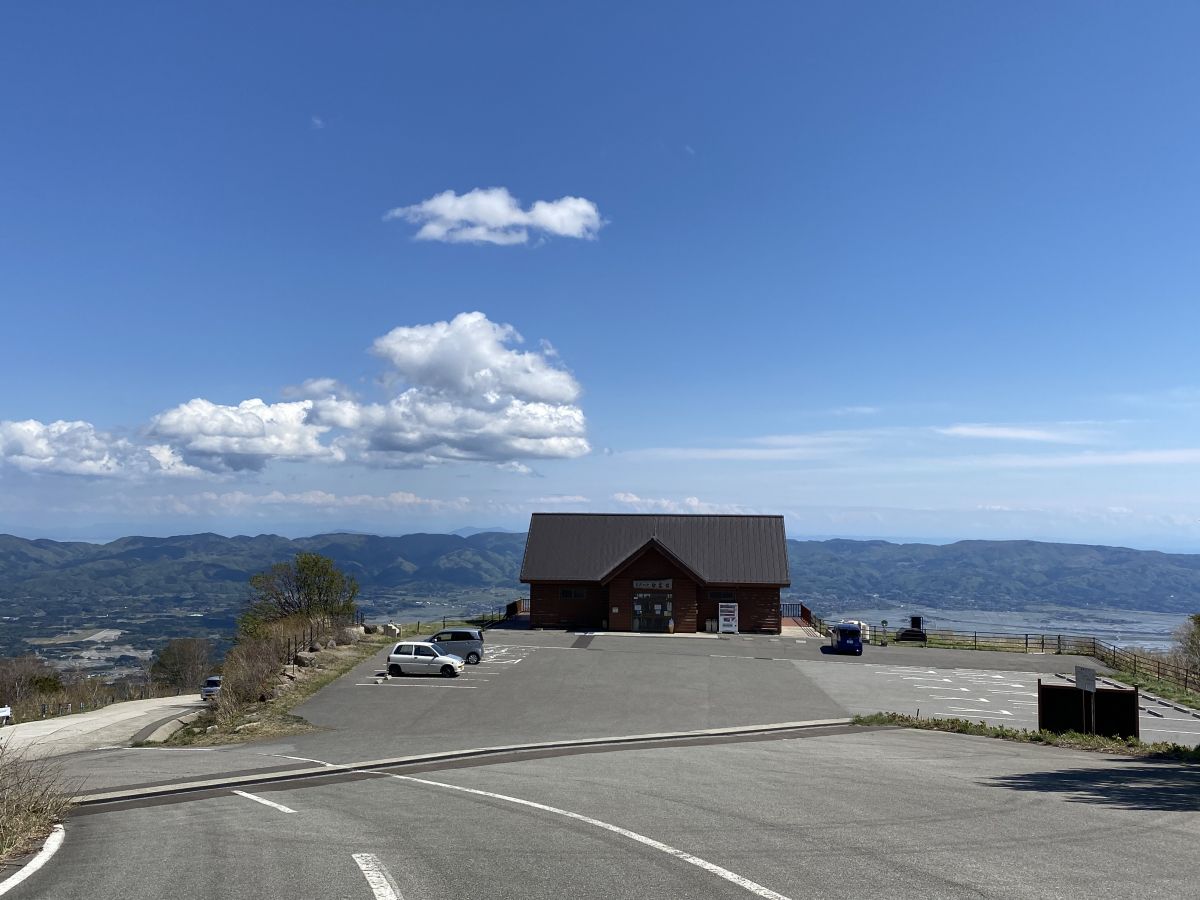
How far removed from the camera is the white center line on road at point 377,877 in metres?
7.22

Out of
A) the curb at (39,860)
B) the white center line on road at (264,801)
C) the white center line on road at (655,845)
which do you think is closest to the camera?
the white center line on road at (655,845)

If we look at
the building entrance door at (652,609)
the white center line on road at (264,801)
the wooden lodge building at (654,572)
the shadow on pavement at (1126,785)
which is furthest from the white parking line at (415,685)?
the shadow on pavement at (1126,785)

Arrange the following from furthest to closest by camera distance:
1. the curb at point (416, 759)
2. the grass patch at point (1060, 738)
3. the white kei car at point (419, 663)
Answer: the white kei car at point (419, 663), the grass patch at point (1060, 738), the curb at point (416, 759)

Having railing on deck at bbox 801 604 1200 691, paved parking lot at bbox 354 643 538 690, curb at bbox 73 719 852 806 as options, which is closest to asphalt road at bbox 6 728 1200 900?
curb at bbox 73 719 852 806

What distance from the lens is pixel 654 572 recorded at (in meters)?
51.1

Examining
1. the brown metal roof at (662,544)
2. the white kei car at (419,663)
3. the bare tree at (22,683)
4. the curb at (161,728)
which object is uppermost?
the brown metal roof at (662,544)

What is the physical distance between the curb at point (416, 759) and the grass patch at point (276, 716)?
7.52 m

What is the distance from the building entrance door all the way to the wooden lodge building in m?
0.06

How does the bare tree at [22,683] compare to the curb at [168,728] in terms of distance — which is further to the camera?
the bare tree at [22,683]

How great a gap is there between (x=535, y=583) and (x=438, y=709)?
25497 millimetres

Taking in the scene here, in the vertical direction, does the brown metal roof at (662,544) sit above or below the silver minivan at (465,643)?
above

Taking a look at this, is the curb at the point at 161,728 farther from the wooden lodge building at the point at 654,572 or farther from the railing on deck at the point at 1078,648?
the railing on deck at the point at 1078,648

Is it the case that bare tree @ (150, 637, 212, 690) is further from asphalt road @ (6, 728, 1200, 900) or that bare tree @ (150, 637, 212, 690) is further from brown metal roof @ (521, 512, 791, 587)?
asphalt road @ (6, 728, 1200, 900)

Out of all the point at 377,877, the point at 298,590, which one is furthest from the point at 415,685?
the point at 298,590
